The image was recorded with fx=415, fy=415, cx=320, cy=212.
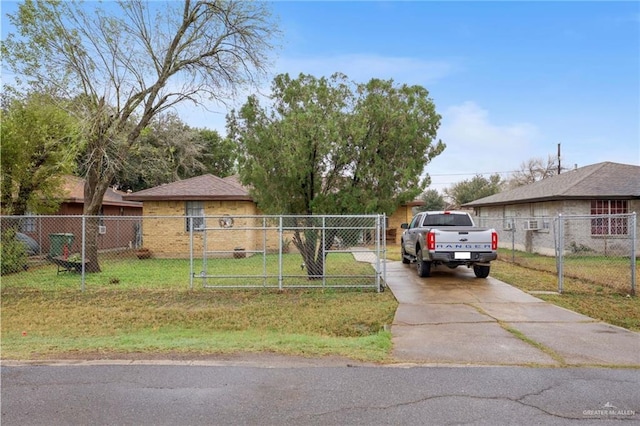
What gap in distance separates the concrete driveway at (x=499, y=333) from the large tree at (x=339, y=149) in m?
2.73

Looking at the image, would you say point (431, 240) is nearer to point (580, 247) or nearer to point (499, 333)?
point (499, 333)

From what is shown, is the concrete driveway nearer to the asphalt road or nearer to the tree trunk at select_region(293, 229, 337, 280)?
the asphalt road

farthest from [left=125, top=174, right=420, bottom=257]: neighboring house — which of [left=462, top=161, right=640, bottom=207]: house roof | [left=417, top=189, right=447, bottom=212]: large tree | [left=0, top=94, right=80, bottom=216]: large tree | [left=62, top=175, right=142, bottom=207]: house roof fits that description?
[left=417, top=189, right=447, bottom=212]: large tree

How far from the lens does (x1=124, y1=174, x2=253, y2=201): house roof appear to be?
17.7 meters

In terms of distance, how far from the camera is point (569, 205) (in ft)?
57.3

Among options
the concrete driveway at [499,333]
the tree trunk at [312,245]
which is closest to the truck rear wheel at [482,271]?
the concrete driveway at [499,333]

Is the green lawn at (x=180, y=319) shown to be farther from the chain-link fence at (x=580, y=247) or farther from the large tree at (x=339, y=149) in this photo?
the chain-link fence at (x=580, y=247)

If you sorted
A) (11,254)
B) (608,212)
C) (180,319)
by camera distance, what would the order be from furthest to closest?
(608,212)
(11,254)
(180,319)

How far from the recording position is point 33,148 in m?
13.0

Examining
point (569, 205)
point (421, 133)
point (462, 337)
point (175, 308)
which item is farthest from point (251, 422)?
point (569, 205)

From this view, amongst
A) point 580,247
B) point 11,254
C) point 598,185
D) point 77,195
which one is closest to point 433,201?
point 598,185

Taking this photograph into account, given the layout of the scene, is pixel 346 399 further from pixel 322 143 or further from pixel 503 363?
pixel 322 143

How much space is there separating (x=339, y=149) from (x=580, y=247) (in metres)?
13.0

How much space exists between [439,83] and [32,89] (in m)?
13.2
